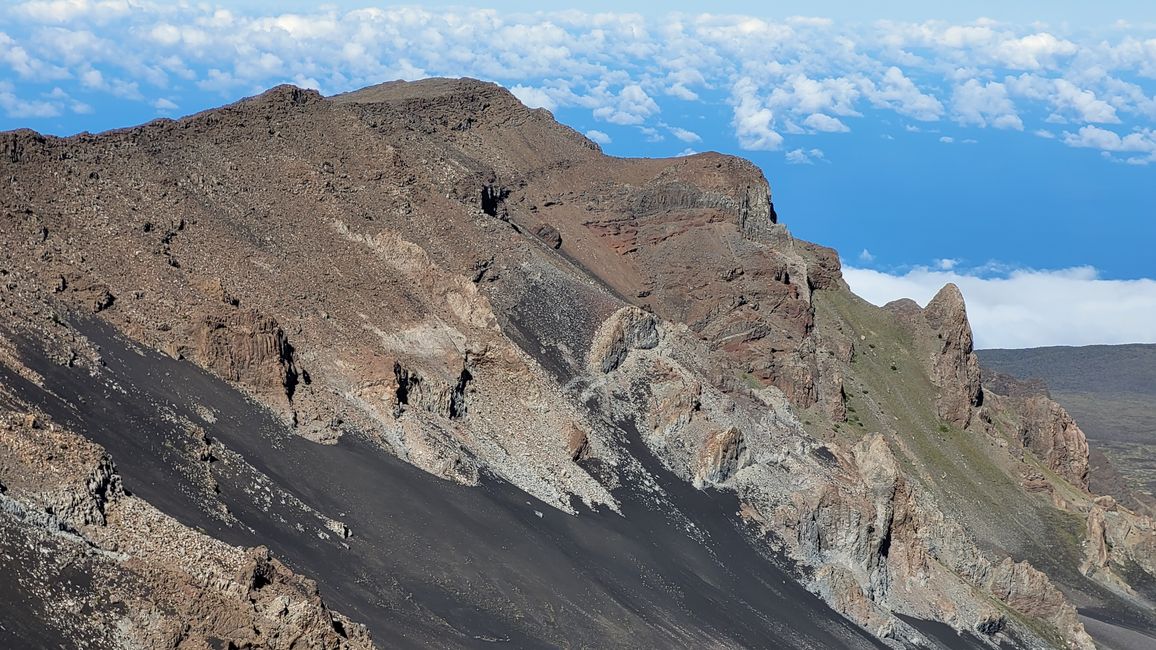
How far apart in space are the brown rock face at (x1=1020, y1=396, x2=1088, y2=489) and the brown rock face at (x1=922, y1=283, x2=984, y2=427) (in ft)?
15.1

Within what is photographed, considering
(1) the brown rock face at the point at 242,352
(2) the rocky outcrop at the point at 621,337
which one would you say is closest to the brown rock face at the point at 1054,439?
(2) the rocky outcrop at the point at 621,337

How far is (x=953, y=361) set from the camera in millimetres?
95000

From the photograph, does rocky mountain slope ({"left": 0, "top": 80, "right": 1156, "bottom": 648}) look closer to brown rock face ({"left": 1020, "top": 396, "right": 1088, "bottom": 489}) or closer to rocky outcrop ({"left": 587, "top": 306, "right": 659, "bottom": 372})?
rocky outcrop ({"left": 587, "top": 306, "right": 659, "bottom": 372})

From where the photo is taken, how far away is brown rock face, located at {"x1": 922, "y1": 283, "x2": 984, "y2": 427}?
9269cm

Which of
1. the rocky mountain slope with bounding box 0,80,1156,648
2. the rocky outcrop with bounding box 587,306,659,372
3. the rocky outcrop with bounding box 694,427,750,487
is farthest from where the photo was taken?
the rocky outcrop with bounding box 587,306,659,372

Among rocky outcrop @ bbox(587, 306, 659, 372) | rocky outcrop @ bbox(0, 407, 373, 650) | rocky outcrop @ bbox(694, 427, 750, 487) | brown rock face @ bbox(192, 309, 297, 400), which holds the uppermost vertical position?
rocky outcrop @ bbox(587, 306, 659, 372)

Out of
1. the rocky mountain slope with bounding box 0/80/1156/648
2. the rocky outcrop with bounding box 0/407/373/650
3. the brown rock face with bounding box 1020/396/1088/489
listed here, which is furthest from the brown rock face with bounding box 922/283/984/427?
the rocky outcrop with bounding box 0/407/373/650

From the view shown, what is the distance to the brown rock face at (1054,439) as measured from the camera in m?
98.1

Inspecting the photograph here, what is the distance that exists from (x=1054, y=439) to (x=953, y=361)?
385 inches

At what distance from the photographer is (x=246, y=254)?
61.1 metres

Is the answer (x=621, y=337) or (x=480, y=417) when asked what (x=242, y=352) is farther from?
(x=621, y=337)

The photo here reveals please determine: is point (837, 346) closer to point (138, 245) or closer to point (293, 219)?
point (293, 219)

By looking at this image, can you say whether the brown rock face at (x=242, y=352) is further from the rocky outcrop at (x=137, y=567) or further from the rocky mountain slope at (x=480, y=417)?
the rocky outcrop at (x=137, y=567)

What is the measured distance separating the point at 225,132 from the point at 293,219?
6.34 metres
